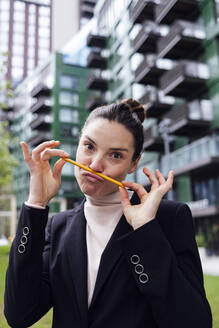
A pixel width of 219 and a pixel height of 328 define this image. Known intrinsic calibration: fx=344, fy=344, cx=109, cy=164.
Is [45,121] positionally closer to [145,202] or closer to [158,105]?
[158,105]

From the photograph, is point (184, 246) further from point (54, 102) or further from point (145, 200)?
point (54, 102)

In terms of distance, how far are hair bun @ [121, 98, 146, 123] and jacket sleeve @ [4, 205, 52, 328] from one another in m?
0.34

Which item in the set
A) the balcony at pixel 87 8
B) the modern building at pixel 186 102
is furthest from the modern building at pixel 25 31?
the modern building at pixel 186 102

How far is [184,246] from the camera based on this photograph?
786 millimetres

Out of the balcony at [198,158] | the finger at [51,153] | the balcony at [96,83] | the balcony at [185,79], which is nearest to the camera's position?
the finger at [51,153]

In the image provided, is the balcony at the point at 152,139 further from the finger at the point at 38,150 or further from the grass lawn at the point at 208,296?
the finger at the point at 38,150

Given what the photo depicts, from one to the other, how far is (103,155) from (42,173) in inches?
6.0

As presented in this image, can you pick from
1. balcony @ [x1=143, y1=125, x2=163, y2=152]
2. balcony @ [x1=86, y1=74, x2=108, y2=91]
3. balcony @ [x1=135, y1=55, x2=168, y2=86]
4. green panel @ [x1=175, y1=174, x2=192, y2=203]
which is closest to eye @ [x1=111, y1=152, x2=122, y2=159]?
balcony @ [x1=135, y1=55, x2=168, y2=86]

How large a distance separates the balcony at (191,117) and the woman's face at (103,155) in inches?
373

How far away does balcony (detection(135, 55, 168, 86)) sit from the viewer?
952cm

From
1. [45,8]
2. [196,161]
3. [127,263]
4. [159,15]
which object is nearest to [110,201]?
[127,263]

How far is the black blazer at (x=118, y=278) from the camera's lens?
71cm

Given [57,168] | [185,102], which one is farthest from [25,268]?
[185,102]

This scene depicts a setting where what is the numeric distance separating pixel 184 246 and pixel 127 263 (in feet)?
0.45
